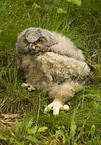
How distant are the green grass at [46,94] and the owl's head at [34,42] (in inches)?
19.2

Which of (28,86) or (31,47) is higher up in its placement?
(31,47)

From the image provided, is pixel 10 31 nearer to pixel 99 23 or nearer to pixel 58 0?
pixel 58 0

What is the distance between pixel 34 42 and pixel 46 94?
2.93ft

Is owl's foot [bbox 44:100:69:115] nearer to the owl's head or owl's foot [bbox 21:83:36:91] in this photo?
owl's foot [bbox 21:83:36:91]

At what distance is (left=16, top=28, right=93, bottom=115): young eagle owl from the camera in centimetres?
300

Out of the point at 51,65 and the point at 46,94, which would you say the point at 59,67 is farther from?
the point at 46,94

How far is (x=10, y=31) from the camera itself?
12.4ft

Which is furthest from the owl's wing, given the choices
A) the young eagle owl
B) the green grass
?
the green grass

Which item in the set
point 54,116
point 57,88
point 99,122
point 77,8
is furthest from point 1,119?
point 77,8

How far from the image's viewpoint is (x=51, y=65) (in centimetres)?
299

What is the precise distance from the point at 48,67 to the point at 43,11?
7.06ft

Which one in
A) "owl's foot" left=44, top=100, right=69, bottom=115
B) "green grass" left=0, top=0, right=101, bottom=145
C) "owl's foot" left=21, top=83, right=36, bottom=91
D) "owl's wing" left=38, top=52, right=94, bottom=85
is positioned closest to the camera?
"green grass" left=0, top=0, right=101, bottom=145

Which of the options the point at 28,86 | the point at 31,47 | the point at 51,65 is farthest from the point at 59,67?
the point at 28,86

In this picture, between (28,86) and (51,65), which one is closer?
(51,65)
